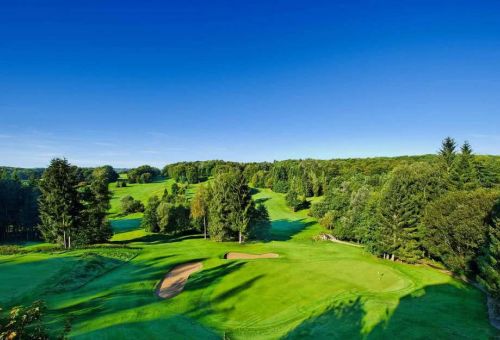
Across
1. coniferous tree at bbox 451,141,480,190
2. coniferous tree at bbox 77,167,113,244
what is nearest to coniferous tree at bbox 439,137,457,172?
coniferous tree at bbox 451,141,480,190

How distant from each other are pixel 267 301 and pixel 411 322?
9734 millimetres

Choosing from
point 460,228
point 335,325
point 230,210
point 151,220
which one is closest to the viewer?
point 335,325

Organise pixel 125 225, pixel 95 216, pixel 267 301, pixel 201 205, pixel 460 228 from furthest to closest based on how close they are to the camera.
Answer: pixel 125 225
pixel 201 205
pixel 95 216
pixel 460 228
pixel 267 301

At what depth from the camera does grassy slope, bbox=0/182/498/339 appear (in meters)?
18.3

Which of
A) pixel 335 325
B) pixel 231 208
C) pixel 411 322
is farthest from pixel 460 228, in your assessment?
pixel 231 208

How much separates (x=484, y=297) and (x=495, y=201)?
9661mm

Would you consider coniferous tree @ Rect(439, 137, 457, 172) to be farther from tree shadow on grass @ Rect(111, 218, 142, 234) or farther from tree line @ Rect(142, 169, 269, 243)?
tree shadow on grass @ Rect(111, 218, 142, 234)

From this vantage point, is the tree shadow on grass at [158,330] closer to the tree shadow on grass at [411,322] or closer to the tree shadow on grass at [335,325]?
the tree shadow on grass at [335,325]

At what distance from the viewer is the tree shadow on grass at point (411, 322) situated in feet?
57.2

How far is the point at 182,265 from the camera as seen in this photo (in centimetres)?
3366

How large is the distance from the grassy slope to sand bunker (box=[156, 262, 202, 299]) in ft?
2.58

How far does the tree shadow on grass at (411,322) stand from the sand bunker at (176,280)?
39.3 ft

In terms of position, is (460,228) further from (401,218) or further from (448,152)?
(448,152)

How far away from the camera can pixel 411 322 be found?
60.8 ft
